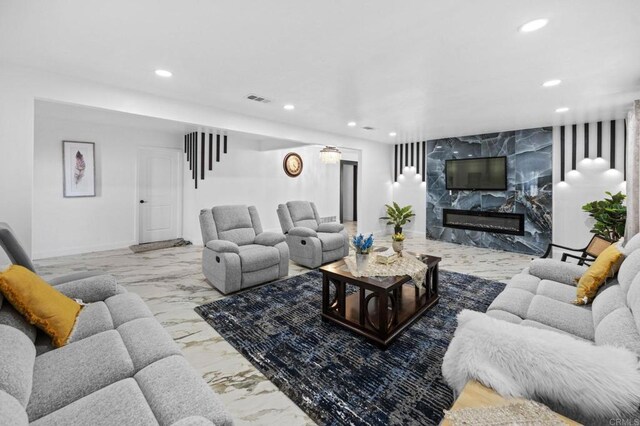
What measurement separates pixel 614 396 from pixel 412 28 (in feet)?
7.60

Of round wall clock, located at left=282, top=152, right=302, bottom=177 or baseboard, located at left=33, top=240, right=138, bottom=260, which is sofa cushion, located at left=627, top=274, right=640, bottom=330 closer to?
round wall clock, located at left=282, top=152, right=302, bottom=177

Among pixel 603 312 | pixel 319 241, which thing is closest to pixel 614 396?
pixel 603 312

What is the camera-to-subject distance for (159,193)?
247 inches

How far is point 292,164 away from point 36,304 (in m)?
6.43

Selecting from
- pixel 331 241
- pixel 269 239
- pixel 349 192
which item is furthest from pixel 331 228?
pixel 349 192

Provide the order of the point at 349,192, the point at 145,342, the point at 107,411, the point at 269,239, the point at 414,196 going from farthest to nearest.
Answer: the point at 349,192 → the point at 414,196 → the point at 269,239 → the point at 145,342 → the point at 107,411

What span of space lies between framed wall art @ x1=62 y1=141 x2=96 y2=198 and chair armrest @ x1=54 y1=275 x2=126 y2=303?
4123 millimetres

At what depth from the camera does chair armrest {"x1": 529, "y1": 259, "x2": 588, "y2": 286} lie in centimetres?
246

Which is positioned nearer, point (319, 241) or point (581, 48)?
point (581, 48)

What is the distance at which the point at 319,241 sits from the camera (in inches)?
179

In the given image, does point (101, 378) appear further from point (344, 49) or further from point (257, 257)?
point (344, 49)

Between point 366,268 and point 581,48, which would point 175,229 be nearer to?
point 366,268

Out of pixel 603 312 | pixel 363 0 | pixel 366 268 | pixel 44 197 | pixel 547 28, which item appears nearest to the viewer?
pixel 603 312

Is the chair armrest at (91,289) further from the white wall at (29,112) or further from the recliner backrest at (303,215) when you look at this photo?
the recliner backrest at (303,215)
